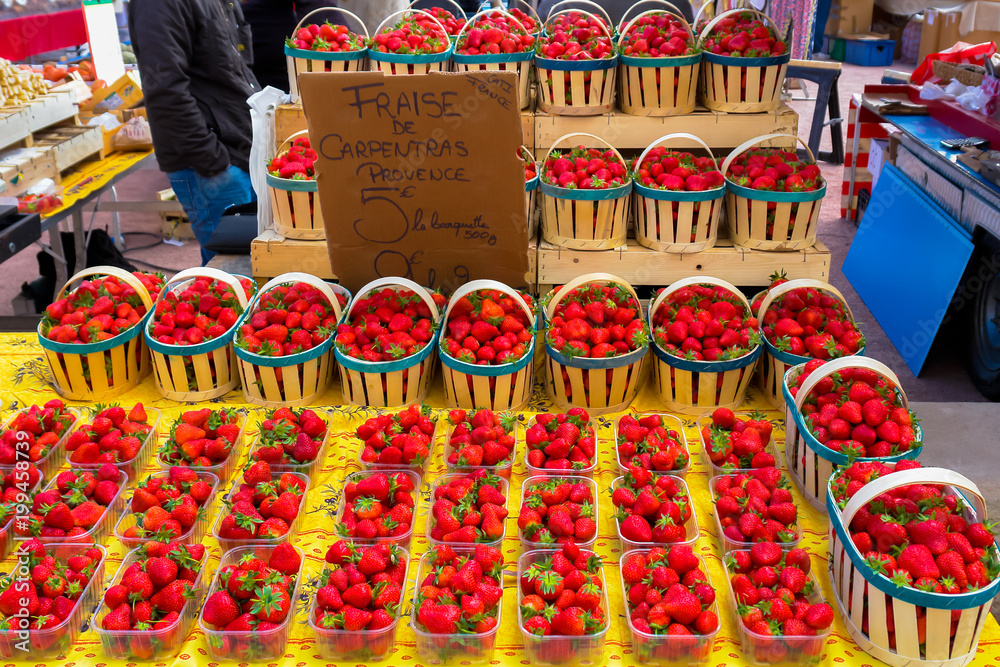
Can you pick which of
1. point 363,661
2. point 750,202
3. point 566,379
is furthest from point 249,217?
point 363,661

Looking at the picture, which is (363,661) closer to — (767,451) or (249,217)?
(767,451)

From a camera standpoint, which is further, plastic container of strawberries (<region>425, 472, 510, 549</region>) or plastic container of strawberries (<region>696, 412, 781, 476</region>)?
plastic container of strawberries (<region>696, 412, 781, 476</region>)

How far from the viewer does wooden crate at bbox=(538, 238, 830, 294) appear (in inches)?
104

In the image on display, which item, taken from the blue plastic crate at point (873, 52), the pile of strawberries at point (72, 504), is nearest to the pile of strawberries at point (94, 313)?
the pile of strawberries at point (72, 504)

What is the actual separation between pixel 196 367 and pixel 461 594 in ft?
3.85

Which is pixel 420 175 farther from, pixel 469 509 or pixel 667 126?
pixel 667 126

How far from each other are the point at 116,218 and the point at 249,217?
10.4 ft

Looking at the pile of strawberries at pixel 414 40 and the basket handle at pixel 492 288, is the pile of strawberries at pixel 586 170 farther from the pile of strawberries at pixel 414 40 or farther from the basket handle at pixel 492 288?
the pile of strawberries at pixel 414 40

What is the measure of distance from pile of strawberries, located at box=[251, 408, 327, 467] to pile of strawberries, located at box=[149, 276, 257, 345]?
41cm

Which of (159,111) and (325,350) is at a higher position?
(159,111)

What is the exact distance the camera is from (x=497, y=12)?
10.7ft

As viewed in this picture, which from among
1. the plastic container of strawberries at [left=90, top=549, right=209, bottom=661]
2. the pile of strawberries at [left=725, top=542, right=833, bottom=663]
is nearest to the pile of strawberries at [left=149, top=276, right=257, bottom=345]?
the plastic container of strawberries at [left=90, top=549, right=209, bottom=661]

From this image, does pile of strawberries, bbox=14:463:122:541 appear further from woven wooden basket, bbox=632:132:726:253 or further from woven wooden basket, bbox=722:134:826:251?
woven wooden basket, bbox=722:134:826:251

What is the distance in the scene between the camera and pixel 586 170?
2.65 meters
